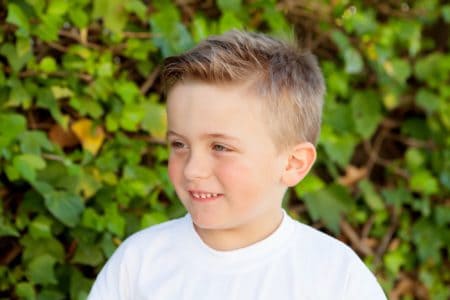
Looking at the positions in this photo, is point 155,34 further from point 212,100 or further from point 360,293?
point 360,293

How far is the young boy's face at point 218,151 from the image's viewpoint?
1.80 m

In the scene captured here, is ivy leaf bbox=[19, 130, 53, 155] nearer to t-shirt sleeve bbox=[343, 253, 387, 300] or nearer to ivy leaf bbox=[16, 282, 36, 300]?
ivy leaf bbox=[16, 282, 36, 300]

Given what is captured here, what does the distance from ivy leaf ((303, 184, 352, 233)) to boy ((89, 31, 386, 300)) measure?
4.17 ft

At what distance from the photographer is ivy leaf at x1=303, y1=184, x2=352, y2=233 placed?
327cm

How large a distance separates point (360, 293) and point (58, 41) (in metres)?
1.40

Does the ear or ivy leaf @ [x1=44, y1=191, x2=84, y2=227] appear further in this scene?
ivy leaf @ [x1=44, y1=191, x2=84, y2=227]

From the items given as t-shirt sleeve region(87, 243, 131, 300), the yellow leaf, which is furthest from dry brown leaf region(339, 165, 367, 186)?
t-shirt sleeve region(87, 243, 131, 300)

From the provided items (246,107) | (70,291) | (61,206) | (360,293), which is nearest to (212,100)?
(246,107)

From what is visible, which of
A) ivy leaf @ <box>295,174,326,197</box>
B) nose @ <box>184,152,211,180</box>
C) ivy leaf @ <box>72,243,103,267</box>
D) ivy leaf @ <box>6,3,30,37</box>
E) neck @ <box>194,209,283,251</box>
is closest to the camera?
nose @ <box>184,152,211,180</box>

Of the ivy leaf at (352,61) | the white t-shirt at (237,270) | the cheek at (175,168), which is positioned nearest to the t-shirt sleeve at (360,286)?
the white t-shirt at (237,270)

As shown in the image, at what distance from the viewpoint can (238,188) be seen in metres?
1.83

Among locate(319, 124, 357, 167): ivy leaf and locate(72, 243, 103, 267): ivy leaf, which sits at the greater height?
locate(319, 124, 357, 167): ivy leaf

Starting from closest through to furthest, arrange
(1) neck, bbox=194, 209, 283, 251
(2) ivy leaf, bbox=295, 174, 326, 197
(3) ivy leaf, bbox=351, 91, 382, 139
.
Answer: (1) neck, bbox=194, 209, 283, 251 < (2) ivy leaf, bbox=295, 174, 326, 197 < (3) ivy leaf, bbox=351, 91, 382, 139

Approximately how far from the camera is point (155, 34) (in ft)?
9.09
